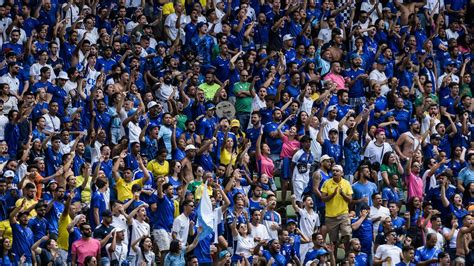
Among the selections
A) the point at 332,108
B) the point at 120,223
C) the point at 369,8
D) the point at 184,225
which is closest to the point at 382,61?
the point at 369,8

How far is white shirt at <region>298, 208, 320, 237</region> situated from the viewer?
1080 inches

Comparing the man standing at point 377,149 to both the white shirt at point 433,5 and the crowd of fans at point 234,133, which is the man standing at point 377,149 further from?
the white shirt at point 433,5

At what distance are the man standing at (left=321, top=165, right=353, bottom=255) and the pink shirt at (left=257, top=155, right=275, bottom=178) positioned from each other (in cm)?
139

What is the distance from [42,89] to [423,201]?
23.6 ft

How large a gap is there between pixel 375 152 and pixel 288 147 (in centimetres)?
169

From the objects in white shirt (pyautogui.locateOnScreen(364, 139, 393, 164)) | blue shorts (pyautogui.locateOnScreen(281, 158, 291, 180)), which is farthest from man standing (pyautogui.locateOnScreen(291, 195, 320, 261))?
white shirt (pyautogui.locateOnScreen(364, 139, 393, 164))

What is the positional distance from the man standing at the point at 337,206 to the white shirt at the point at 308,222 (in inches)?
11.3

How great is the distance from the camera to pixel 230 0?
34094mm

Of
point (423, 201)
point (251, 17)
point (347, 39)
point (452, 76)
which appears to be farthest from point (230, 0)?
point (423, 201)

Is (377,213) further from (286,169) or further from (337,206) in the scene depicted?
(286,169)

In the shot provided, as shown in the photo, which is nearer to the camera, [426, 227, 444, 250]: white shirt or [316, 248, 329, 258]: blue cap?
[316, 248, 329, 258]: blue cap

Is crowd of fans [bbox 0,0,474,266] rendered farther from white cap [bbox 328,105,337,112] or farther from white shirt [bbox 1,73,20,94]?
white cap [bbox 328,105,337,112]

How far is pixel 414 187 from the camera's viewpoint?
29.2 metres

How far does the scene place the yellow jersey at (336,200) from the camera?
2770 centimetres
